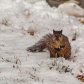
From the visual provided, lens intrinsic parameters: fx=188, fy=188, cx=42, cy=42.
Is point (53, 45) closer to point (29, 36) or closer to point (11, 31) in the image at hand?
point (29, 36)

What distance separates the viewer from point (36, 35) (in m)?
6.44

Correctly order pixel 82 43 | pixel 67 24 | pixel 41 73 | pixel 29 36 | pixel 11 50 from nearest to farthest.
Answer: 1. pixel 41 73
2. pixel 11 50
3. pixel 82 43
4. pixel 29 36
5. pixel 67 24

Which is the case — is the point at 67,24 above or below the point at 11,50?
above

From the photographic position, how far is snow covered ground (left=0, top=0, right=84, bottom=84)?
3.05 meters

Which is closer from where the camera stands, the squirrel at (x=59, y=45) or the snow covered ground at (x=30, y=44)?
the snow covered ground at (x=30, y=44)

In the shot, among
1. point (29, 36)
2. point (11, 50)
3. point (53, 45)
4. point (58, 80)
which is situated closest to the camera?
point (58, 80)

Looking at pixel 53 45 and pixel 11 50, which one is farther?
pixel 11 50

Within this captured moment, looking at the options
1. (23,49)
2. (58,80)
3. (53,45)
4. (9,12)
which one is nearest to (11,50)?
(23,49)

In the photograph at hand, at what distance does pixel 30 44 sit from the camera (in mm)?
5418

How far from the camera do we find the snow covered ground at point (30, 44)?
3048mm

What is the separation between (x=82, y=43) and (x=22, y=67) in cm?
233

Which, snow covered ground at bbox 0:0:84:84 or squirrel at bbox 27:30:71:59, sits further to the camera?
squirrel at bbox 27:30:71:59

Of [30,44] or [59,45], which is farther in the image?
[30,44]

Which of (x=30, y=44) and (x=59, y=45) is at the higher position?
(x=59, y=45)
